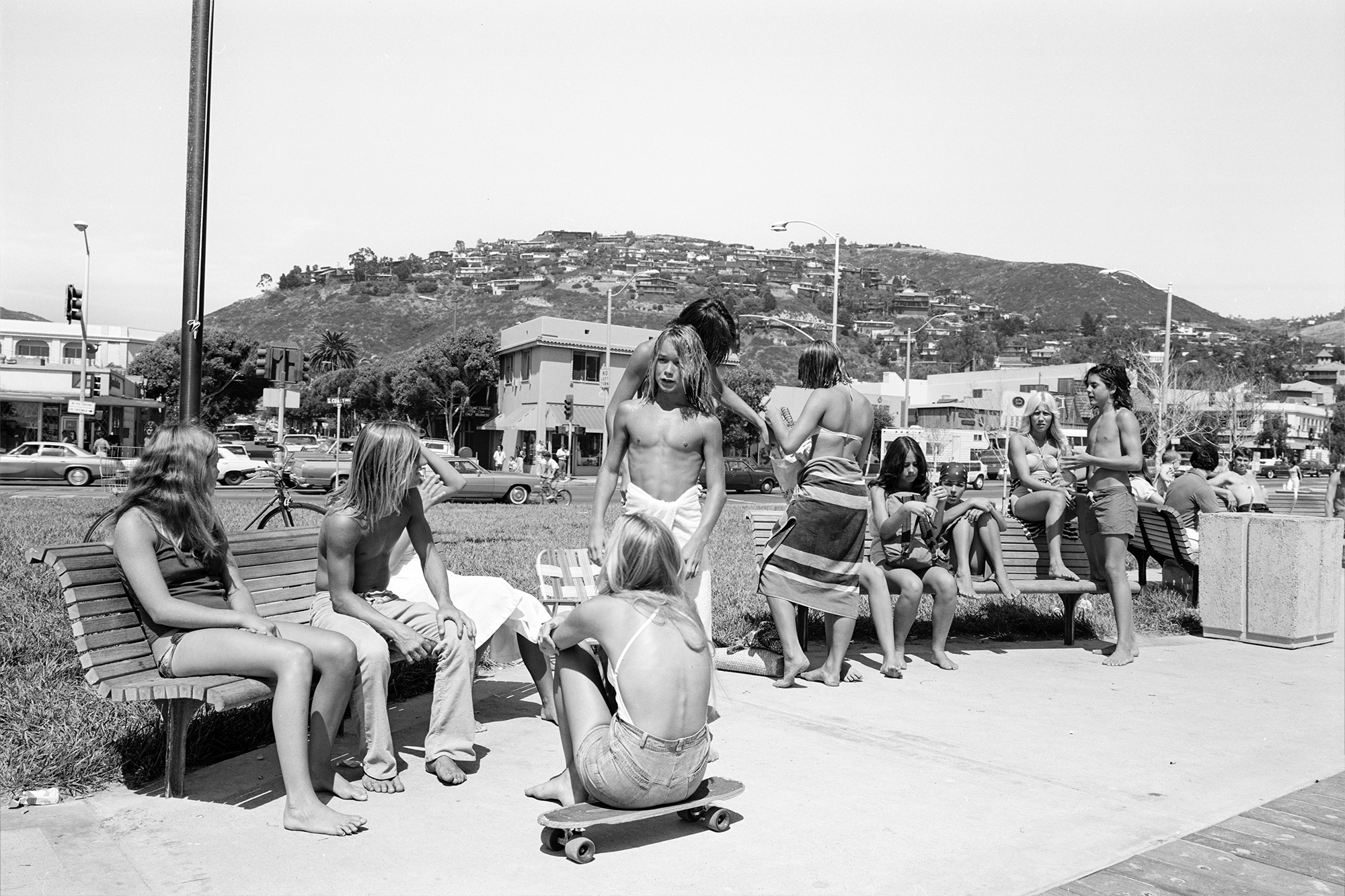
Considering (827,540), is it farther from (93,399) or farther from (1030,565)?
(93,399)

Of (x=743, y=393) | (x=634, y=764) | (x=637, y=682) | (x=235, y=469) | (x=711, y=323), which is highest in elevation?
(x=743, y=393)

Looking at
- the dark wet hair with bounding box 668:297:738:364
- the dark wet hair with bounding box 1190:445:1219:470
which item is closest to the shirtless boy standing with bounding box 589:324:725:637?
the dark wet hair with bounding box 668:297:738:364

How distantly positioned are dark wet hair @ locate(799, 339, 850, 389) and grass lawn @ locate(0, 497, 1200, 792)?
1.97 metres

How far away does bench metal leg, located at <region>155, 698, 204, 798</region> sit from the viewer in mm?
3863

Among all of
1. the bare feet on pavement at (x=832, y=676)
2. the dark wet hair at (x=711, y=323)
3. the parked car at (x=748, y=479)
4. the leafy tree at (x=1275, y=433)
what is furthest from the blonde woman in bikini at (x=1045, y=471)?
the leafy tree at (x=1275, y=433)

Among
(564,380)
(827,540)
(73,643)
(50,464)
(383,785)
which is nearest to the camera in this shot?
(383,785)

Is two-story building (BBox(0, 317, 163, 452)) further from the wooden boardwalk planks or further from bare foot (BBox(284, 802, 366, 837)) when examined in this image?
the wooden boardwalk planks

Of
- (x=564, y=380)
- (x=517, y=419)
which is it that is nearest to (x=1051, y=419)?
(x=564, y=380)

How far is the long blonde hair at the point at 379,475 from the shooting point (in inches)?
173

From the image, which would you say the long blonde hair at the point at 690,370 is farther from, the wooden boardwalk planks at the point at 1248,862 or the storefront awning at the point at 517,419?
the storefront awning at the point at 517,419

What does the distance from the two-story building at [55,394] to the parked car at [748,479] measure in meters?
27.5

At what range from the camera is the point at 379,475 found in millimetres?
4371

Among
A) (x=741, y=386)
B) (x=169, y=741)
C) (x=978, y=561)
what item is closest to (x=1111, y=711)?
(x=978, y=561)

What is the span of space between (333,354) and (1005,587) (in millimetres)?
97691
